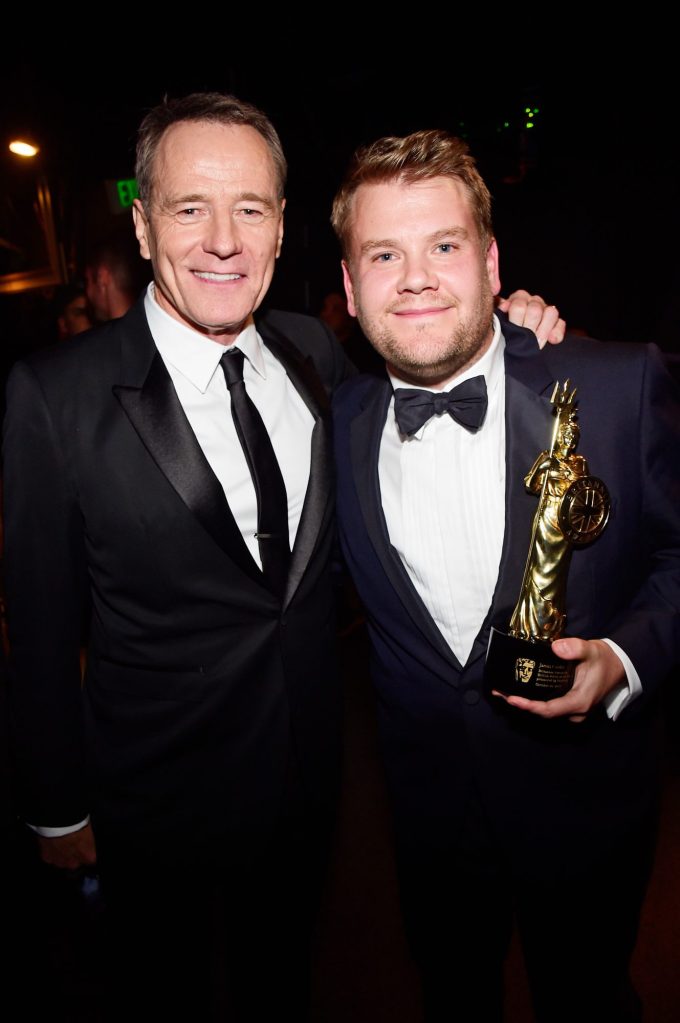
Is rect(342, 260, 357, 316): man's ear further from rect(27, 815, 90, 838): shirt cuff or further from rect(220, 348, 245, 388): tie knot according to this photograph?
rect(27, 815, 90, 838): shirt cuff

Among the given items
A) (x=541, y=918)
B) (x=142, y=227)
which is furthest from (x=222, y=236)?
(x=541, y=918)

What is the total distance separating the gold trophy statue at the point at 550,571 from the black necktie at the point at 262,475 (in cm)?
57

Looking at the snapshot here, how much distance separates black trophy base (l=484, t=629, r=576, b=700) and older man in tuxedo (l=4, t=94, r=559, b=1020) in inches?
21.9

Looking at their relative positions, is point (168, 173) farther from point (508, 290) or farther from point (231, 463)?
point (508, 290)

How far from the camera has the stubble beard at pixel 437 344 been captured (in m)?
1.65

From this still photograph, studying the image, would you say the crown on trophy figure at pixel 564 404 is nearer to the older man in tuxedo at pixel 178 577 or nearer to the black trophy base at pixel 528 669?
the black trophy base at pixel 528 669

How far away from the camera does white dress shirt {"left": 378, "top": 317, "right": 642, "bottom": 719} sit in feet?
5.37

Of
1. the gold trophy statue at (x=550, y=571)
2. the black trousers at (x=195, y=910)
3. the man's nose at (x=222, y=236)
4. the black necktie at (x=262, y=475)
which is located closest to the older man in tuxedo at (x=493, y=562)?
the gold trophy statue at (x=550, y=571)

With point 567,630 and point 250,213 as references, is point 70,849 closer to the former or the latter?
point 567,630

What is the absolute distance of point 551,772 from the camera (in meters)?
1.67

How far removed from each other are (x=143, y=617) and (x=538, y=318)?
1.30 m

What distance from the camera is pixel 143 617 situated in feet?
5.40

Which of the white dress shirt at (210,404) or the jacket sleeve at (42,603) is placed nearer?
the jacket sleeve at (42,603)

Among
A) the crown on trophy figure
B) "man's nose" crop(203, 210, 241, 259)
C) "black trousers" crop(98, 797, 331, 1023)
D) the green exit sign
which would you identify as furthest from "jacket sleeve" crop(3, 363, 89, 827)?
the green exit sign
